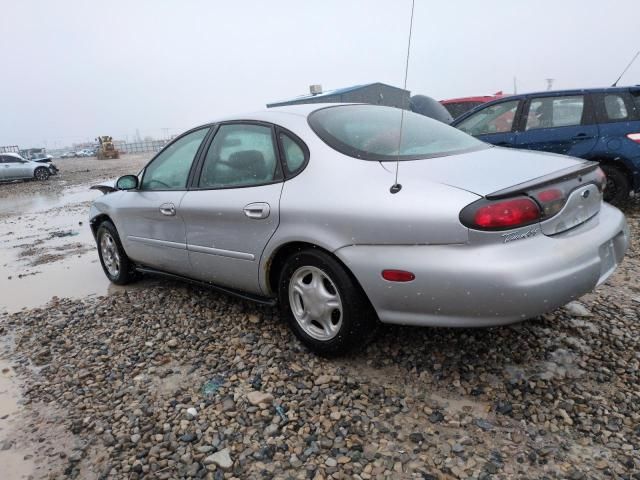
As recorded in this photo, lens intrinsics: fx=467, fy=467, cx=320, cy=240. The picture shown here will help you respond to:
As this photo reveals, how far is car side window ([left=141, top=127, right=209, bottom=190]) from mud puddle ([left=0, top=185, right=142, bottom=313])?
136 centimetres

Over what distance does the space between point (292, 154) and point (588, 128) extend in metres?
4.43

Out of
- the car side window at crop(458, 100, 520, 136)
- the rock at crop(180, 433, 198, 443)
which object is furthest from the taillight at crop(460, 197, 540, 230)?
the car side window at crop(458, 100, 520, 136)

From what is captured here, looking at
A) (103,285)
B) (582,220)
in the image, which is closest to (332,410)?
(582,220)

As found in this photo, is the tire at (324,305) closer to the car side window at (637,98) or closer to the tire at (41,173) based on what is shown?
the car side window at (637,98)

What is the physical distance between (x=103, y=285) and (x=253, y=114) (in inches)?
107

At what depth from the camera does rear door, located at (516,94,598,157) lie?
5.58 meters

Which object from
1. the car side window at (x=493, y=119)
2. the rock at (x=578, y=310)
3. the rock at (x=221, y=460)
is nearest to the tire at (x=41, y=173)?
the car side window at (x=493, y=119)

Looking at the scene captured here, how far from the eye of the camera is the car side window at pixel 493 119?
6.06 meters

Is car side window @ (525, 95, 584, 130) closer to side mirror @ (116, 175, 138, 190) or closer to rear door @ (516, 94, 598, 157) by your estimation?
rear door @ (516, 94, 598, 157)

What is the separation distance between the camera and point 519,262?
2066 millimetres

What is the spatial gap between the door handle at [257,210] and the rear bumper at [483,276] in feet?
1.99

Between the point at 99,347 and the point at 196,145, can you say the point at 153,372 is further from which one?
the point at 196,145

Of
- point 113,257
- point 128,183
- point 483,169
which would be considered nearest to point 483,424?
point 483,169

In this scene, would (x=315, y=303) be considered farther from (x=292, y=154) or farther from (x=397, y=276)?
(x=292, y=154)
